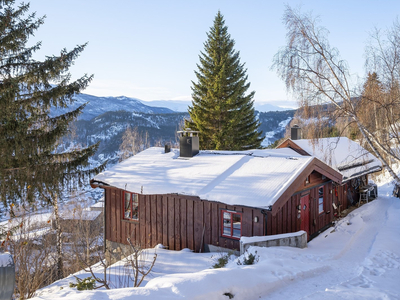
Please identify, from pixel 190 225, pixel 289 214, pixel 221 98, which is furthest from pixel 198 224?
pixel 221 98

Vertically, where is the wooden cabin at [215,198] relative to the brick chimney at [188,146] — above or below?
below

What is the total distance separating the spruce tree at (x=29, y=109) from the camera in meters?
10.0

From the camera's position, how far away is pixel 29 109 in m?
11.1

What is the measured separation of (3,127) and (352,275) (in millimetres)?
10982

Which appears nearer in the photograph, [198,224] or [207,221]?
[207,221]

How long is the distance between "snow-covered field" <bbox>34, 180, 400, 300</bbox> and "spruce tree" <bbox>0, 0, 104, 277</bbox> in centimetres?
393

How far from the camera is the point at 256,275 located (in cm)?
598

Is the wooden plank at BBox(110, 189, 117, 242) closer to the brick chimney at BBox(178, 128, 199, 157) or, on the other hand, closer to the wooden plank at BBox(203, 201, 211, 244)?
the brick chimney at BBox(178, 128, 199, 157)

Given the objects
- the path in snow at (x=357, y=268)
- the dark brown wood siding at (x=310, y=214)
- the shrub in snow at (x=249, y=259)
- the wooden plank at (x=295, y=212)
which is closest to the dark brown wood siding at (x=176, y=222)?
the dark brown wood siding at (x=310, y=214)

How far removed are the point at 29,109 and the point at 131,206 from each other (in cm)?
549

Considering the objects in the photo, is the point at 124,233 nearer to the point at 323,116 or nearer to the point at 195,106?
the point at 323,116

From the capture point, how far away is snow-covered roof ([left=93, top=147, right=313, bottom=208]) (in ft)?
32.6

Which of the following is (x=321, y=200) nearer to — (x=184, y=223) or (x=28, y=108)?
(x=184, y=223)

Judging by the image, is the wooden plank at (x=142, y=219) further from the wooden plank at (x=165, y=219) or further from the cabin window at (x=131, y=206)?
the wooden plank at (x=165, y=219)
